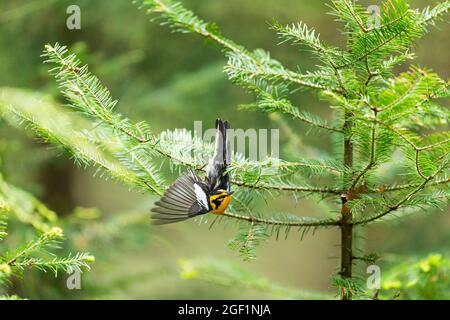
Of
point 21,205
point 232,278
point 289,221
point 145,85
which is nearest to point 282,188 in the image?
point 289,221

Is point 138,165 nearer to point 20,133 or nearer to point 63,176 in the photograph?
point 20,133

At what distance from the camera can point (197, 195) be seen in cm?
163

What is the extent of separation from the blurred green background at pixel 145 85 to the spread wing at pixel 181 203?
2.35 meters

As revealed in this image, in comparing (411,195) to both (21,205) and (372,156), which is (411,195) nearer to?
(372,156)

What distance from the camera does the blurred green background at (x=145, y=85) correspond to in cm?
418

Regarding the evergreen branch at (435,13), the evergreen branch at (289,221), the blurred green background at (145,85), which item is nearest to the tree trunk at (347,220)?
the evergreen branch at (289,221)

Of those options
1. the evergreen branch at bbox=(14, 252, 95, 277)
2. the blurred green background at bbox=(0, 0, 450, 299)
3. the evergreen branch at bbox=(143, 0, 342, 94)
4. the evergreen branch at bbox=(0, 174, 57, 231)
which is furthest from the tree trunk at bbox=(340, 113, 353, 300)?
the blurred green background at bbox=(0, 0, 450, 299)

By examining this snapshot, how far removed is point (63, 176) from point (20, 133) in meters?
1.26

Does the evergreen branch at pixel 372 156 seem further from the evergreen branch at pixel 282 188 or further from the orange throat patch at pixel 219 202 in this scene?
the orange throat patch at pixel 219 202

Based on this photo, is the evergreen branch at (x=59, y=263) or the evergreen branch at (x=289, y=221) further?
the evergreen branch at (x=289, y=221)

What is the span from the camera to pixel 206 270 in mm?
2809

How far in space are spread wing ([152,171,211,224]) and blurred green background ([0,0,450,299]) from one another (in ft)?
7.70

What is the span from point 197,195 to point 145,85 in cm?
373
